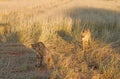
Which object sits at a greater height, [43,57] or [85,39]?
[43,57]

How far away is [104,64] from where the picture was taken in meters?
7.08

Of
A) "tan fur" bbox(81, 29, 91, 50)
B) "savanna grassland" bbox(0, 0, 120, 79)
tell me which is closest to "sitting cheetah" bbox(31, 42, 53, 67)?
"savanna grassland" bbox(0, 0, 120, 79)

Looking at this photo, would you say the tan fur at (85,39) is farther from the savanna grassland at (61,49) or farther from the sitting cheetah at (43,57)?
the sitting cheetah at (43,57)

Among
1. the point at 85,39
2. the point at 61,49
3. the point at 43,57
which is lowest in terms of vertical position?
the point at 61,49

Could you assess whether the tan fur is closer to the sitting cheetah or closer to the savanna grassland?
the savanna grassland

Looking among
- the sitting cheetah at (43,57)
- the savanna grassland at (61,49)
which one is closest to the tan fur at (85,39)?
the savanna grassland at (61,49)

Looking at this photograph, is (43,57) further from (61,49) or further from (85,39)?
(85,39)

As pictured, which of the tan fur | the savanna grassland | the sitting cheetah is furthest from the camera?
the tan fur

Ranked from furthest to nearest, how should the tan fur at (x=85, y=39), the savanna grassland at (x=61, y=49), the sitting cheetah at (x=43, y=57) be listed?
the tan fur at (x=85, y=39)
the sitting cheetah at (x=43, y=57)
the savanna grassland at (x=61, y=49)

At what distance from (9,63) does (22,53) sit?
2.94 feet

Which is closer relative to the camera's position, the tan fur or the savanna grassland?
the savanna grassland

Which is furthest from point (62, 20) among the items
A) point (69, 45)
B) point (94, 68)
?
point (94, 68)

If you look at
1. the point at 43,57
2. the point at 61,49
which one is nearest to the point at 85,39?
the point at 61,49

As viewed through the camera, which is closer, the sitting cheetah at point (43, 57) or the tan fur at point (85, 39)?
the sitting cheetah at point (43, 57)
